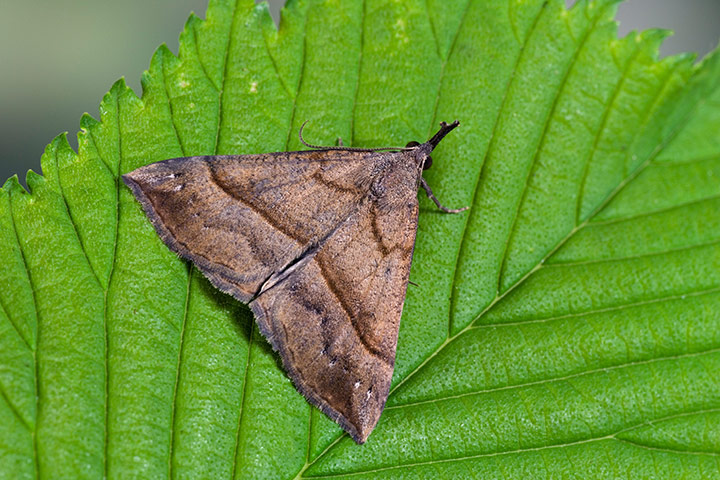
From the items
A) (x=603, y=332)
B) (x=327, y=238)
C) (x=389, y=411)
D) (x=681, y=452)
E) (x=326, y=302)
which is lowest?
(x=681, y=452)

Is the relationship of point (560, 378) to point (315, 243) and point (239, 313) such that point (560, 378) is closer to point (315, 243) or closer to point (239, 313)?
point (315, 243)

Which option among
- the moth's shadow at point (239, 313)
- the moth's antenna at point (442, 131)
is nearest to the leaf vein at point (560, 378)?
the moth's shadow at point (239, 313)

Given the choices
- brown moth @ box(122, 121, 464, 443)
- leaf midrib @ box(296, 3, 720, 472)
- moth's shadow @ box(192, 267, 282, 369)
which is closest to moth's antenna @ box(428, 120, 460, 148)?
brown moth @ box(122, 121, 464, 443)

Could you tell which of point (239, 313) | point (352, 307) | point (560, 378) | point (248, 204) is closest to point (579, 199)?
point (560, 378)

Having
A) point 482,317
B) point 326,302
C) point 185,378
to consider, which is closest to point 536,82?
point 482,317

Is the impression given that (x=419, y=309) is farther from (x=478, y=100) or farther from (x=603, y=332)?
(x=478, y=100)

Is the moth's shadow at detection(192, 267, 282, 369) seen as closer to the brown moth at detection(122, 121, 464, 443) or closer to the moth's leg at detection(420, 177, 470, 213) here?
the brown moth at detection(122, 121, 464, 443)

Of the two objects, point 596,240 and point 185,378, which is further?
point 596,240
